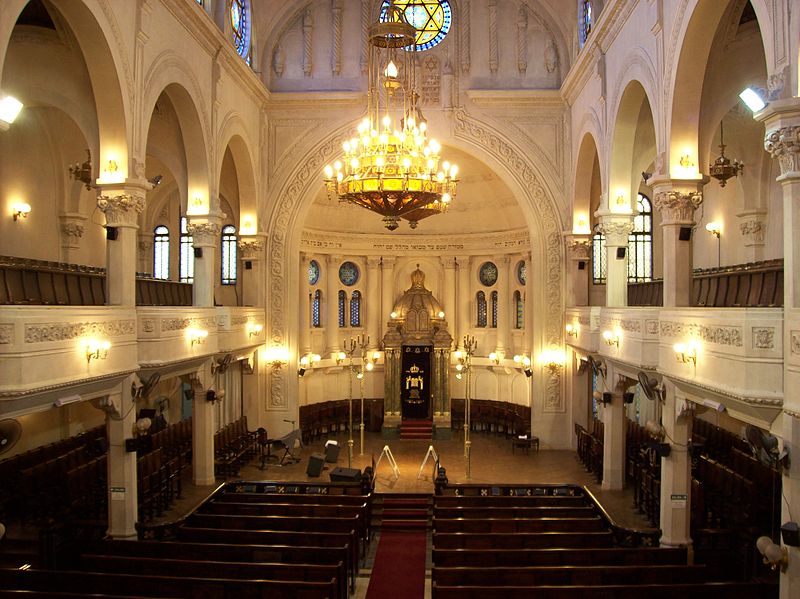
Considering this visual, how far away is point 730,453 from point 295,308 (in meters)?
14.9

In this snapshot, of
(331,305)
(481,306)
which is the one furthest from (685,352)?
(331,305)

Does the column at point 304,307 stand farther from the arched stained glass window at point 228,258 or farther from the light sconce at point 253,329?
the light sconce at point 253,329

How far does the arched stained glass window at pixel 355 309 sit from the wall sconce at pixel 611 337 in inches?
566

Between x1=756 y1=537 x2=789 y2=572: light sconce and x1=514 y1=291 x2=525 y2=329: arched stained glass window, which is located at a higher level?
x1=514 y1=291 x2=525 y2=329: arched stained glass window

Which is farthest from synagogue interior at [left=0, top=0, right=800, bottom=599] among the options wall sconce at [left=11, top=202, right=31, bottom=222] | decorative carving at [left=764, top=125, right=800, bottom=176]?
wall sconce at [left=11, top=202, right=31, bottom=222]

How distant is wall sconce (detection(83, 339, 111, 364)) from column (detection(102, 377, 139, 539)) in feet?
4.50

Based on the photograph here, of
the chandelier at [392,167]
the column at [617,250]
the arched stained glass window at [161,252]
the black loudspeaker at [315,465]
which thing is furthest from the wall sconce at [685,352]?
the arched stained glass window at [161,252]

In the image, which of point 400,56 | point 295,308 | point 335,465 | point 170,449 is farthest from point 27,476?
point 400,56

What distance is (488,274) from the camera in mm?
30891

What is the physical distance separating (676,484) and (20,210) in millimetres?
17778

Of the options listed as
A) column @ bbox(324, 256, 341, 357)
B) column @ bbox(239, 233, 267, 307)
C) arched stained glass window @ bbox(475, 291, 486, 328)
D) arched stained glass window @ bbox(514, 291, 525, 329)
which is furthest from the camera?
arched stained glass window @ bbox(475, 291, 486, 328)

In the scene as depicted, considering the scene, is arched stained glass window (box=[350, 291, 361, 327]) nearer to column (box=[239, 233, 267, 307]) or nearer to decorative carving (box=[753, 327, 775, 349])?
column (box=[239, 233, 267, 307])

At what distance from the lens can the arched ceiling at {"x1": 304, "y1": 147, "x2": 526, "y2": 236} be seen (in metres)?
28.8

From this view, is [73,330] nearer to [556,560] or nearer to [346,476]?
[346,476]
